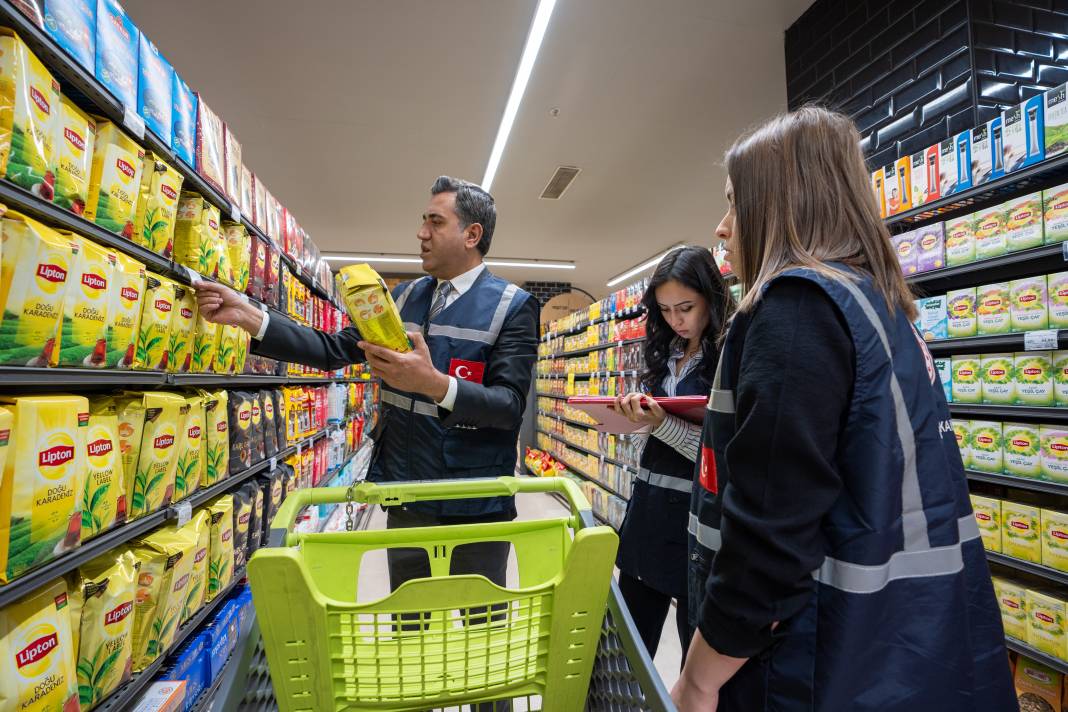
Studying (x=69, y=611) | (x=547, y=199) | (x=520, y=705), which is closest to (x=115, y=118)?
(x=69, y=611)

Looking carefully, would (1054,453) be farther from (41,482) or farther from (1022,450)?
(41,482)

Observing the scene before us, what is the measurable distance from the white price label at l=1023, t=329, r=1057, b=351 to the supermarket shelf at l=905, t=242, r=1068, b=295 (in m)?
0.28

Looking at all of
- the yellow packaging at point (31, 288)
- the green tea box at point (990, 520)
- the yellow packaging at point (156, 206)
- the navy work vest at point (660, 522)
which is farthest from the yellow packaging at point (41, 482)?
the green tea box at point (990, 520)

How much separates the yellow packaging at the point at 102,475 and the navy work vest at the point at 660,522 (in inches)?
54.2

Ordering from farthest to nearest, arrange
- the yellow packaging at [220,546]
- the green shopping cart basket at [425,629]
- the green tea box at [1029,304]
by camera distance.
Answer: the green tea box at [1029,304]
the yellow packaging at [220,546]
the green shopping cart basket at [425,629]

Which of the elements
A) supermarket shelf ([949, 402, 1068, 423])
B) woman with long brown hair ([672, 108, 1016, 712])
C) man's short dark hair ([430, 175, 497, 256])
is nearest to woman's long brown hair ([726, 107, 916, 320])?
woman with long brown hair ([672, 108, 1016, 712])

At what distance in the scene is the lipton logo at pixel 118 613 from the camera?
4.53 feet

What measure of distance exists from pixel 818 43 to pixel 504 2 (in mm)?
2200

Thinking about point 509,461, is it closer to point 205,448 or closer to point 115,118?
point 205,448

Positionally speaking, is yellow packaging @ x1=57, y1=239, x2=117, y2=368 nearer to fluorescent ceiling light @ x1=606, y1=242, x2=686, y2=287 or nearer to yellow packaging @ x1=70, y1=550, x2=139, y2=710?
yellow packaging @ x1=70, y1=550, x2=139, y2=710

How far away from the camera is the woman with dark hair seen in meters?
1.67

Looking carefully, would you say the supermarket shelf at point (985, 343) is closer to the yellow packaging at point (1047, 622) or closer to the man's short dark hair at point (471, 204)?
the yellow packaging at point (1047, 622)

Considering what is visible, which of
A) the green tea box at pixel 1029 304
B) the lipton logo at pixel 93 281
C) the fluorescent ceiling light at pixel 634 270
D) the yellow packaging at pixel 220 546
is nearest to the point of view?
the lipton logo at pixel 93 281

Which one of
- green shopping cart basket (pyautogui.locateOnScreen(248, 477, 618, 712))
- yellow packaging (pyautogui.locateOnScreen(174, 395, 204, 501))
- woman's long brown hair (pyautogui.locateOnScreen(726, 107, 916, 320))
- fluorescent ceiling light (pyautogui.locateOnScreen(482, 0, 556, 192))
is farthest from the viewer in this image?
fluorescent ceiling light (pyautogui.locateOnScreen(482, 0, 556, 192))
